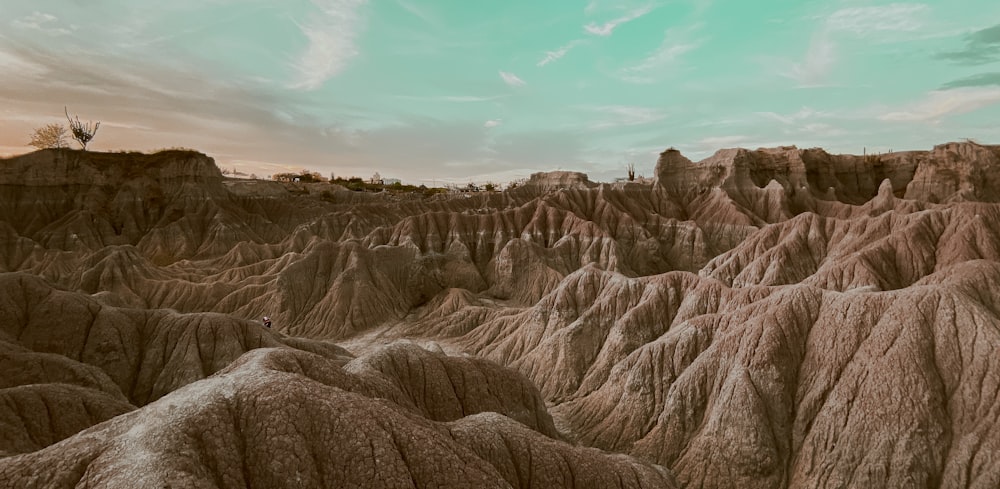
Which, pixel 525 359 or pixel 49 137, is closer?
pixel 525 359

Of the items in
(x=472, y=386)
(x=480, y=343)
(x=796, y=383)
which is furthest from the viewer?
(x=480, y=343)

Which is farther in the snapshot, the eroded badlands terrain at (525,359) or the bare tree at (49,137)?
the bare tree at (49,137)

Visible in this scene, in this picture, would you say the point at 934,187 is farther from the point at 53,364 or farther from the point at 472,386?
the point at 53,364

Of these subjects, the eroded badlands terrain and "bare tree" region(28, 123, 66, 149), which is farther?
"bare tree" region(28, 123, 66, 149)

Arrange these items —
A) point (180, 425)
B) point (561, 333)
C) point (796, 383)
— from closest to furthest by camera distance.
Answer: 1. point (180, 425)
2. point (796, 383)
3. point (561, 333)

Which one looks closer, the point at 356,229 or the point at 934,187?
the point at 934,187

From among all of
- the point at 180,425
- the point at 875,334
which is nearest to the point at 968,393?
the point at 875,334

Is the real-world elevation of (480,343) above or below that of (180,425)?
below

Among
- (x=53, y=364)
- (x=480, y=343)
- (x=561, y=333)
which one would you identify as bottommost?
(x=480, y=343)
